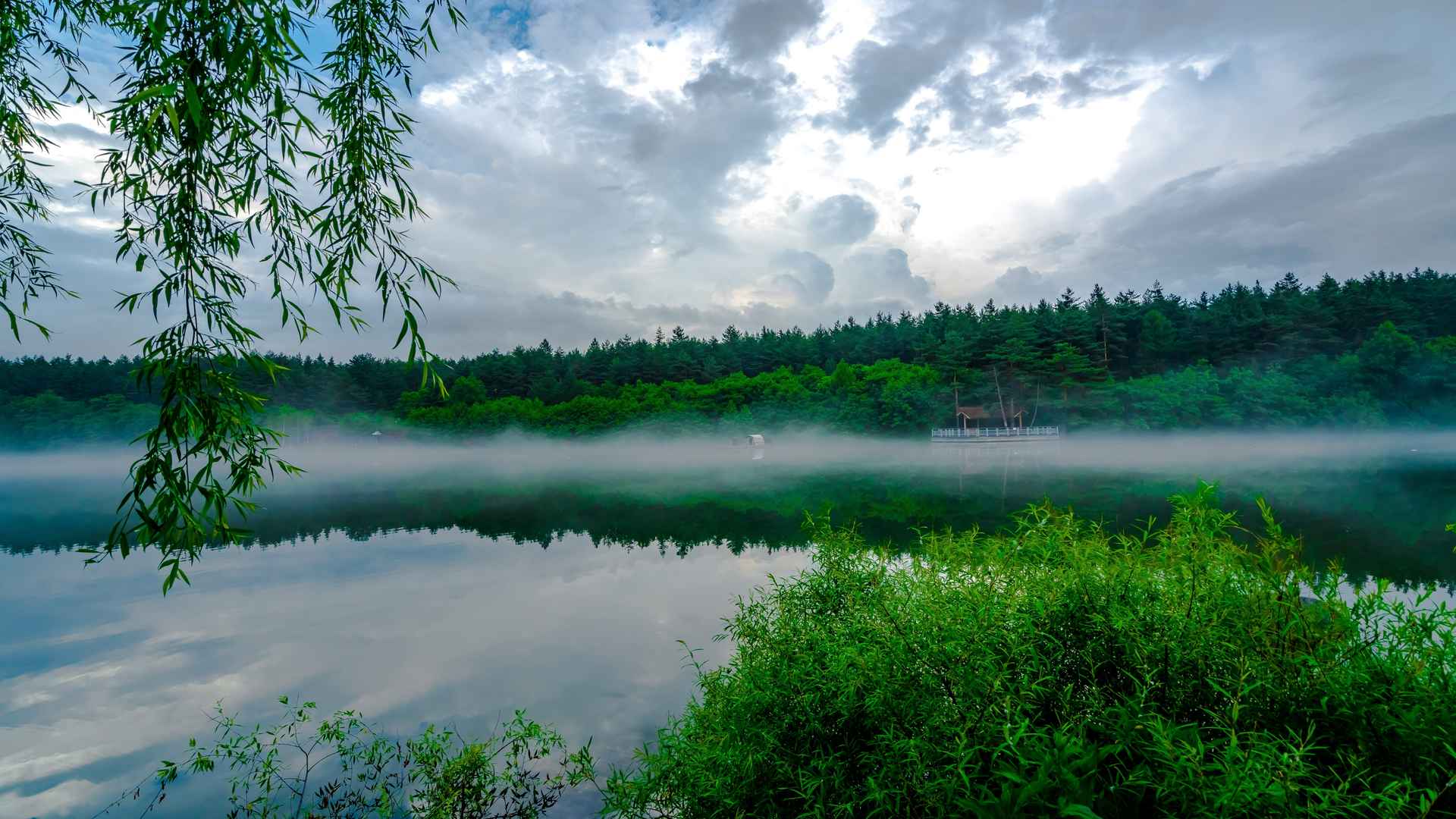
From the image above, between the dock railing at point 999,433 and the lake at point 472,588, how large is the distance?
47.7 feet

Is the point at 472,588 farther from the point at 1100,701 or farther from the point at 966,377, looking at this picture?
the point at 966,377

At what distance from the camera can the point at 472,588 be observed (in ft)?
39.4

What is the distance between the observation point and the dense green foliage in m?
1.64

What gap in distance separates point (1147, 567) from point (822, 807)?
2.15 metres

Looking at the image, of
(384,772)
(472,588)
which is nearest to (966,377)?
(472,588)

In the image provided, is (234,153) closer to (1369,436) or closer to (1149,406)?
(1149,406)

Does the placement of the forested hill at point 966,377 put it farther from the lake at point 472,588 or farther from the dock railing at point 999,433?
the lake at point 472,588

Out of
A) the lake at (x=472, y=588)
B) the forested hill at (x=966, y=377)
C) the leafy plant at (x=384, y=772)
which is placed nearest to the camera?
the leafy plant at (x=384, y=772)

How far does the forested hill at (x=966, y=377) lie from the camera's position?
140 feet

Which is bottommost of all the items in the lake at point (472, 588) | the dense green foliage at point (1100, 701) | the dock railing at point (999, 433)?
the dock railing at point (999, 433)

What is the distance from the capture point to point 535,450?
211 feet

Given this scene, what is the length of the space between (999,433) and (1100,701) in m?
48.7

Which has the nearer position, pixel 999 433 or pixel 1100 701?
pixel 1100 701

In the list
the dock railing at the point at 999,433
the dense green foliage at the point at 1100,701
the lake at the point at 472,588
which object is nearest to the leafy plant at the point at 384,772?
the lake at the point at 472,588
